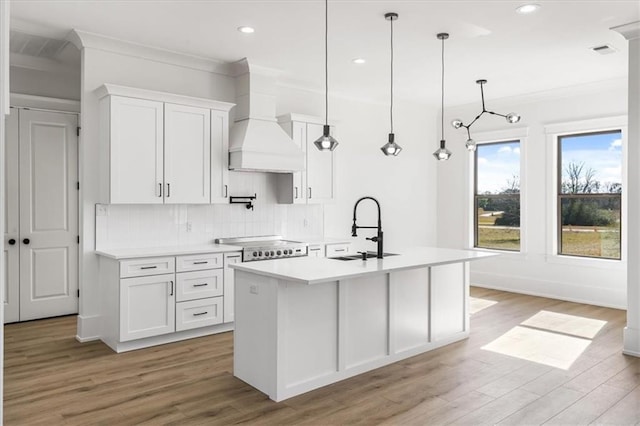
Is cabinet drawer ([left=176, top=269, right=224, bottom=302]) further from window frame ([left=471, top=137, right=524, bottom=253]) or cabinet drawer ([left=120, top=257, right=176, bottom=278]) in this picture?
window frame ([left=471, top=137, right=524, bottom=253])

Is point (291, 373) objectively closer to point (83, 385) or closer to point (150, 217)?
point (83, 385)

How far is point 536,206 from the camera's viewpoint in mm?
6898

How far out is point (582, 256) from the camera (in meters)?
6.53

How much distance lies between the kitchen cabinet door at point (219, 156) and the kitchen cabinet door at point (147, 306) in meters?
1.06

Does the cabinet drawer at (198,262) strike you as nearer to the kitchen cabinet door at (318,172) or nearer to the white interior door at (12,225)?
the kitchen cabinet door at (318,172)

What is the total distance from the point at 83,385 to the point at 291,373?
1486 millimetres

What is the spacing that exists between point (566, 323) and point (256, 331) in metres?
3.60

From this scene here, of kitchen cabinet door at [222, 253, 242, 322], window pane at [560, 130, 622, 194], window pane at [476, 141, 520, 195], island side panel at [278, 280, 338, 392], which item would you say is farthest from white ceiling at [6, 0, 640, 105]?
island side panel at [278, 280, 338, 392]

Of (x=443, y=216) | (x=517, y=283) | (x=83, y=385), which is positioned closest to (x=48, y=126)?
(x=83, y=385)

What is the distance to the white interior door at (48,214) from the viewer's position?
5.35 meters

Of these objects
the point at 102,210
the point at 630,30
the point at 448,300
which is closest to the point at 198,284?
the point at 102,210

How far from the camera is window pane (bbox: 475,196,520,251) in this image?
729 centimetres

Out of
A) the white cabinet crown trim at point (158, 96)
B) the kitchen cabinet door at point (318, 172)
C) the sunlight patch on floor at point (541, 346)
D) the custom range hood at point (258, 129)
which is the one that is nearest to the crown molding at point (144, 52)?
the custom range hood at point (258, 129)

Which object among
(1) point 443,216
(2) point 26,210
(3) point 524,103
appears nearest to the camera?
(2) point 26,210
